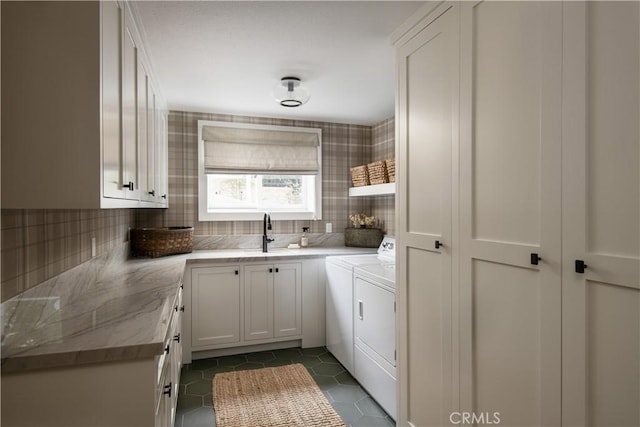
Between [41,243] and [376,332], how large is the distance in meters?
1.91

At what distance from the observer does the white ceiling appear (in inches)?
72.7

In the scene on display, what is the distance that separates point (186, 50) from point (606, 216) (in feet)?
7.47

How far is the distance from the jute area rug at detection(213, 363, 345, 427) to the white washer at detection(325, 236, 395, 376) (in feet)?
1.13

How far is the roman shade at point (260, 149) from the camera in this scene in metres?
3.77

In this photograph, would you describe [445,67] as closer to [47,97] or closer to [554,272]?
[554,272]

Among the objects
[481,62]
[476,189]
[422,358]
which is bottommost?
[422,358]

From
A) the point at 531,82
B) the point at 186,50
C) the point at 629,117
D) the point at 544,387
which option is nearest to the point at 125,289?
the point at 186,50

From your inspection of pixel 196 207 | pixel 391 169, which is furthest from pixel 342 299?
pixel 196 207

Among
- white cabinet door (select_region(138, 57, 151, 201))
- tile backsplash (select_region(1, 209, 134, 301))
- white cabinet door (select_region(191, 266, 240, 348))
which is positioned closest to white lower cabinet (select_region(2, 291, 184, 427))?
tile backsplash (select_region(1, 209, 134, 301))

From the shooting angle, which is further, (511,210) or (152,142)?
(152,142)

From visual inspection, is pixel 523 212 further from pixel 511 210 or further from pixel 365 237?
pixel 365 237

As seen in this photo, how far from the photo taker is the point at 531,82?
49.8 inches

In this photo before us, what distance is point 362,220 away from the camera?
4.12m

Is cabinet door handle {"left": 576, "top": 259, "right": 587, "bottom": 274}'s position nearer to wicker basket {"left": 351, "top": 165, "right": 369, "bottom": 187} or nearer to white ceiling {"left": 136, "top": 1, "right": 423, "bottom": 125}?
white ceiling {"left": 136, "top": 1, "right": 423, "bottom": 125}
